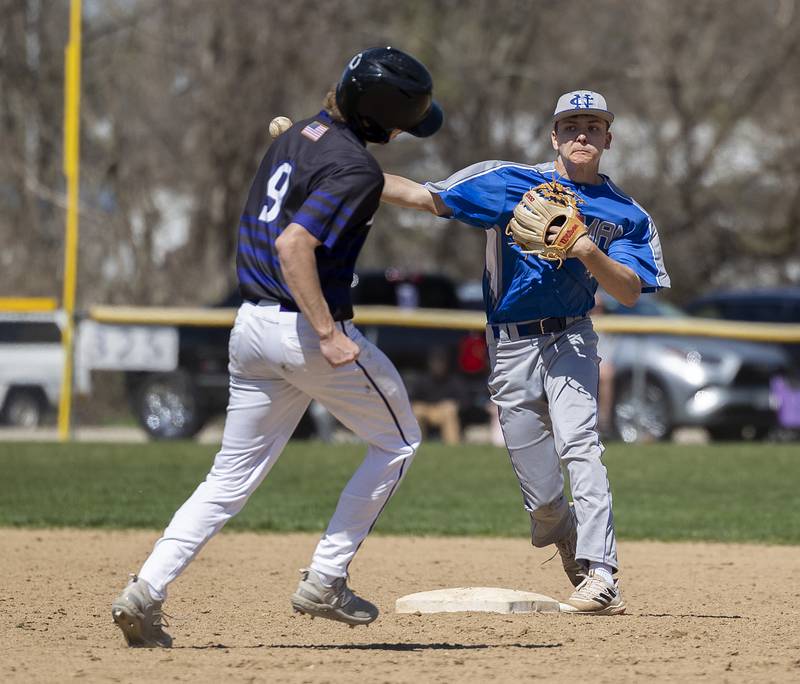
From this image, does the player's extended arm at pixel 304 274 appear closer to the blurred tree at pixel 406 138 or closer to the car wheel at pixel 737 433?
the car wheel at pixel 737 433

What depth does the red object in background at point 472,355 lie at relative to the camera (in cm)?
1725

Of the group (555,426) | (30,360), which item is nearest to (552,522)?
(555,426)

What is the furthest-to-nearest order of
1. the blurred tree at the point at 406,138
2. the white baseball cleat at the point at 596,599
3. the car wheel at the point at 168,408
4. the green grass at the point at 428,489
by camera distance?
the blurred tree at the point at 406,138 → the car wheel at the point at 168,408 → the green grass at the point at 428,489 → the white baseball cleat at the point at 596,599

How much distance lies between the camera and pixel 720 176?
30719 millimetres

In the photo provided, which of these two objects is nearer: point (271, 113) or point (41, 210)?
point (271, 113)

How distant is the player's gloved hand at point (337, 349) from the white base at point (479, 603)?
181 centimetres

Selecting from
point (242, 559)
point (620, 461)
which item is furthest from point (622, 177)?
point (242, 559)

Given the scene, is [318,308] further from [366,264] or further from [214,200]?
[366,264]

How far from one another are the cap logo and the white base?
2137mm

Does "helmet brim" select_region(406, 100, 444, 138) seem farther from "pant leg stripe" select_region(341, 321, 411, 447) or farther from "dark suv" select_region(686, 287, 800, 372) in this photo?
"dark suv" select_region(686, 287, 800, 372)

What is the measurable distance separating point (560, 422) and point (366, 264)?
87.2ft

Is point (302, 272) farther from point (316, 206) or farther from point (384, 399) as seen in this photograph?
point (384, 399)

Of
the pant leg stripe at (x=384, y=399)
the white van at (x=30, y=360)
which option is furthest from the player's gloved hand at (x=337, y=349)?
the white van at (x=30, y=360)

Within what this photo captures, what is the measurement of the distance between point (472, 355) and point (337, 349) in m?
12.0
